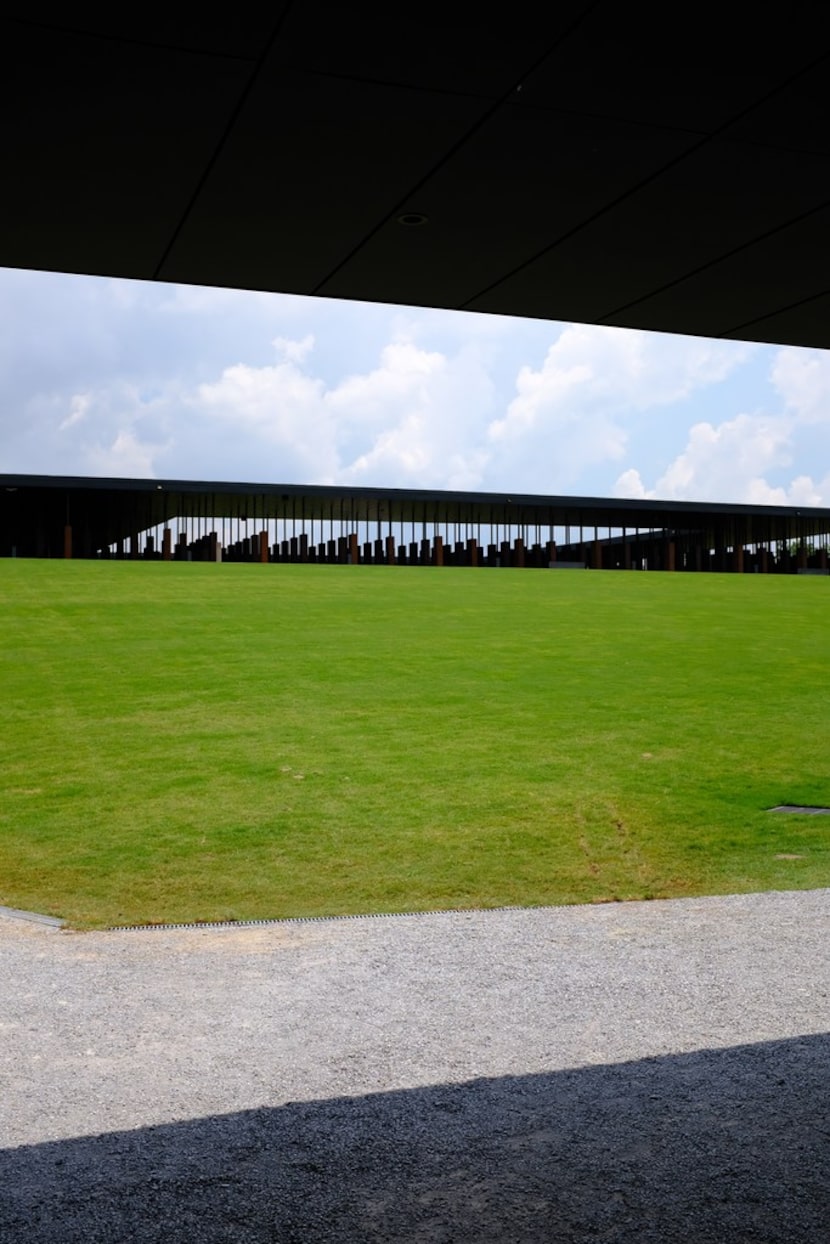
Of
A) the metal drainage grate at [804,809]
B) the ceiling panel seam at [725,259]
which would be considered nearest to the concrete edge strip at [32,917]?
the ceiling panel seam at [725,259]

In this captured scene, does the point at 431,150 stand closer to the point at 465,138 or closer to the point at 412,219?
the point at 465,138

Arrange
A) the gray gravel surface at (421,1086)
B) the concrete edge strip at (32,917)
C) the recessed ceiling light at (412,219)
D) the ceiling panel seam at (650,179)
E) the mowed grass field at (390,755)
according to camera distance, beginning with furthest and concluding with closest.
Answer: the mowed grass field at (390,755) < the concrete edge strip at (32,917) < the gray gravel surface at (421,1086) < the recessed ceiling light at (412,219) < the ceiling panel seam at (650,179)

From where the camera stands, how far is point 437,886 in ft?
40.7

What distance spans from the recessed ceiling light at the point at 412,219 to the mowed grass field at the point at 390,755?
8.03m

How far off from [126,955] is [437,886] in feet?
14.8

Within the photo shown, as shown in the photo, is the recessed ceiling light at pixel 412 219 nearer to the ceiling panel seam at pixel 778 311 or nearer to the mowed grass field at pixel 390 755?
the ceiling panel seam at pixel 778 311

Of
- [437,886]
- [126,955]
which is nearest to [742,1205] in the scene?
[126,955]

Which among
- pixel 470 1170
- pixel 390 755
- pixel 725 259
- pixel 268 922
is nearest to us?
pixel 725 259

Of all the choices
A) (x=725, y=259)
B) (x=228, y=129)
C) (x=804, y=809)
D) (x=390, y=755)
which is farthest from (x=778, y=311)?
(x=390, y=755)

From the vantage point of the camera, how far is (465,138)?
3.38 m

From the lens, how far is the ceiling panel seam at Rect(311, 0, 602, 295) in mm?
2840

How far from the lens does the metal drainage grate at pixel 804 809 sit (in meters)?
15.2

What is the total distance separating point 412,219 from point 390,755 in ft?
50.1

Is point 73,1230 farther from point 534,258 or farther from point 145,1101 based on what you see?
point 534,258
